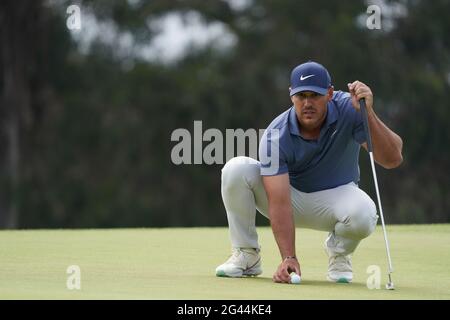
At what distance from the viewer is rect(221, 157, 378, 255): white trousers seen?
5.74 metres

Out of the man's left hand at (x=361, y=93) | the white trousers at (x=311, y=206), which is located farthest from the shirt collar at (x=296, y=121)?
the white trousers at (x=311, y=206)

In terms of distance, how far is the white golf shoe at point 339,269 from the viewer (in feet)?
18.8

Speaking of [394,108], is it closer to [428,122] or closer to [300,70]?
[428,122]

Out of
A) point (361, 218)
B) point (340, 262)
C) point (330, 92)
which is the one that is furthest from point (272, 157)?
point (340, 262)

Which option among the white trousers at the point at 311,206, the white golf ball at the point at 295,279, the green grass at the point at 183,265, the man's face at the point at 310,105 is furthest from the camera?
the white trousers at the point at 311,206

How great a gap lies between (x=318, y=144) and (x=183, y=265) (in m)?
1.24

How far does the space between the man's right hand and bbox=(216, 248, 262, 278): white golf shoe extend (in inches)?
13.9

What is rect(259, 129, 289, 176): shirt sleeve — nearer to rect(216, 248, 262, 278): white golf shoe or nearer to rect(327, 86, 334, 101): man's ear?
rect(327, 86, 334, 101): man's ear

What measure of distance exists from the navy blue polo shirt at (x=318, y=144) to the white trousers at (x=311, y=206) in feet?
0.48

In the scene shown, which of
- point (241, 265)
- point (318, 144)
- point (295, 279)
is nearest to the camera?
point (295, 279)

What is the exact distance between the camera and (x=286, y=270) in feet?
18.1

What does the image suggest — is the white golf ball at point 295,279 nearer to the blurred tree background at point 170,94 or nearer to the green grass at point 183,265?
the green grass at point 183,265

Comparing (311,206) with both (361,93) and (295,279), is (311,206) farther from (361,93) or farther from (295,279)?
(361,93)
